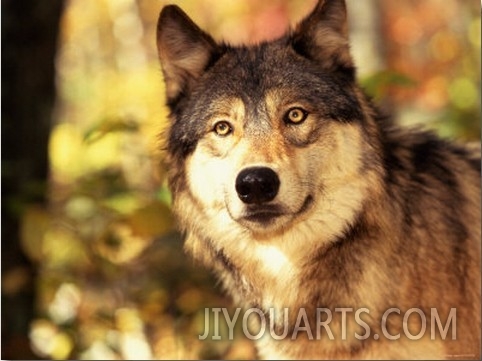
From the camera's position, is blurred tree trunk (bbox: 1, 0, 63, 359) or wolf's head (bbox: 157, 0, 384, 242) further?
blurred tree trunk (bbox: 1, 0, 63, 359)

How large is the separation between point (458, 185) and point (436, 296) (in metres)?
0.64

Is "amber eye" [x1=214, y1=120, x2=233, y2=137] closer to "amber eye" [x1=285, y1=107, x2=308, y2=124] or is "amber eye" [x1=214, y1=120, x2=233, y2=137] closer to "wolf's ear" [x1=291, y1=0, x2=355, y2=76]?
"amber eye" [x1=285, y1=107, x2=308, y2=124]

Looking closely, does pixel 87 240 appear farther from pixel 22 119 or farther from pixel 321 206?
pixel 321 206

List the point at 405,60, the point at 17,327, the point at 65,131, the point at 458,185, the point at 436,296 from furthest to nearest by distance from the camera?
the point at 405,60 → the point at 65,131 → the point at 17,327 → the point at 458,185 → the point at 436,296

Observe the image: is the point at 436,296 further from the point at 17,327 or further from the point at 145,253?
the point at 17,327

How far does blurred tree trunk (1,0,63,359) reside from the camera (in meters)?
5.48

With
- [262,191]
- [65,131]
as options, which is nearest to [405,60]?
[65,131]

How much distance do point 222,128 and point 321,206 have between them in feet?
A: 1.91

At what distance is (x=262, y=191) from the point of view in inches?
132

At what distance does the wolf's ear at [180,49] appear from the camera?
12.3ft

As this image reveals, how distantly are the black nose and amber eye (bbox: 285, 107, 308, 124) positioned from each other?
1.13 ft

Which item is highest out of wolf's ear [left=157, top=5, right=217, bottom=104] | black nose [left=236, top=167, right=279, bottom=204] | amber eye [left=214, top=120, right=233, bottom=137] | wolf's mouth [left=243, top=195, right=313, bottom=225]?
wolf's ear [left=157, top=5, right=217, bottom=104]

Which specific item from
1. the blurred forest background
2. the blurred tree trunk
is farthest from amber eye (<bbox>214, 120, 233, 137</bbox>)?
the blurred tree trunk

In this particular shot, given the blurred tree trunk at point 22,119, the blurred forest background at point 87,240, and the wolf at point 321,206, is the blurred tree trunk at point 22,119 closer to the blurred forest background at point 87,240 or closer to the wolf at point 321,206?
the blurred forest background at point 87,240
